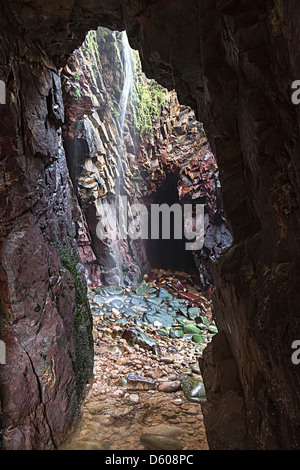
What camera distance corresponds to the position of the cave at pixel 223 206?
2291mm

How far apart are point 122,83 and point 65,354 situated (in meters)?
11.9

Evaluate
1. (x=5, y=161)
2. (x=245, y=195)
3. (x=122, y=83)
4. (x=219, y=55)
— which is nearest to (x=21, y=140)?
(x=5, y=161)

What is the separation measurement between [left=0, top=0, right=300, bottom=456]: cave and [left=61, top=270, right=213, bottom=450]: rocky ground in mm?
397

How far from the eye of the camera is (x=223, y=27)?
9.09 feet

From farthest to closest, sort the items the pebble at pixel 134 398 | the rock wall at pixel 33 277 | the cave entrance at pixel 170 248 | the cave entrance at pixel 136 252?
the cave entrance at pixel 170 248 < the pebble at pixel 134 398 < the cave entrance at pixel 136 252 < the rock wall at pixel 33 277

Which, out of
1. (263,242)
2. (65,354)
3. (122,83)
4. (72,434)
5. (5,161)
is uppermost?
(122,83)

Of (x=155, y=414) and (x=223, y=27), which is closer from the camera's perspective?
(x=223, y=27)

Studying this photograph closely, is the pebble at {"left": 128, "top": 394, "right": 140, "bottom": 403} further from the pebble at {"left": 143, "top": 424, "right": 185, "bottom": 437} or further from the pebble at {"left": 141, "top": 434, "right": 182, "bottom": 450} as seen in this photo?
the pebble at {"left": 141, "top": 434, "right": 182, "bottom": 450}

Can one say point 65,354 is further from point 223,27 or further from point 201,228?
point 201,228

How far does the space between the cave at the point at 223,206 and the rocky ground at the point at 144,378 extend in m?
0.40

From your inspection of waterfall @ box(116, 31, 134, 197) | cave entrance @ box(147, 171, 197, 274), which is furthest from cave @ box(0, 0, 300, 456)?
cave entrance @ box(147, 171, 197, 274)

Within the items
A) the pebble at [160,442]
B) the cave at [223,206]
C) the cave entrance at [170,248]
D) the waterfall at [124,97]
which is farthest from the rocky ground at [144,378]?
the waterfall at [124,97]

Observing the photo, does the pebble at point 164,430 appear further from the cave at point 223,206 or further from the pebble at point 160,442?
the cave at point 223,206

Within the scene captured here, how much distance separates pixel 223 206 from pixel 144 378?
357 centimetres
